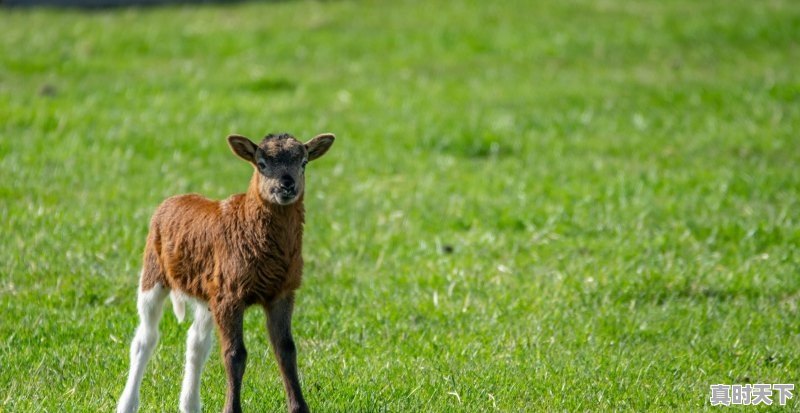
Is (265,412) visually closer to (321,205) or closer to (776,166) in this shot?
(321,205)

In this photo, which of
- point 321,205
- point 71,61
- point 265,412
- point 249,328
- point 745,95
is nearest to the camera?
point 265,412

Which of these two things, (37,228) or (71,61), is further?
(71,61)

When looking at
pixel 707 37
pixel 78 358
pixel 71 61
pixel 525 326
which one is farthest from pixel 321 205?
pixel 707 37

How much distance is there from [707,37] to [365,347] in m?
11.6

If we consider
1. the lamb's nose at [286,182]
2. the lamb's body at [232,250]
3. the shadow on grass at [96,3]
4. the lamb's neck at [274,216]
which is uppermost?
the lamb's nose at [286,182]

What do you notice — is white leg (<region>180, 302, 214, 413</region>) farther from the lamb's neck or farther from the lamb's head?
the lamb's head

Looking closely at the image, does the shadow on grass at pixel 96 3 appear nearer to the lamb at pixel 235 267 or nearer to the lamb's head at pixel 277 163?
the lamb at pixel 235 267

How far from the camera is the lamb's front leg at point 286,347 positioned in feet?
18.0

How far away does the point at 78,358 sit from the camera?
651 centimetres

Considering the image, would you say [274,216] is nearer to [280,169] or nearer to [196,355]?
[280,169]

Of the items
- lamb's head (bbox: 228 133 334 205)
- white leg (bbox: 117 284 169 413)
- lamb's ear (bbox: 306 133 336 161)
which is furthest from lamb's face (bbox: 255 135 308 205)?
white leg (bbox: 117 284 169 413)

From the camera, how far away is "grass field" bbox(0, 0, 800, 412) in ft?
21.7

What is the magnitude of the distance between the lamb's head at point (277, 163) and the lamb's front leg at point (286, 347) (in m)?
0.52

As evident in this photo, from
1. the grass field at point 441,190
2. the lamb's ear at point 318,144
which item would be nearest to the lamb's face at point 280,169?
the lamb's ear at point 318,144
